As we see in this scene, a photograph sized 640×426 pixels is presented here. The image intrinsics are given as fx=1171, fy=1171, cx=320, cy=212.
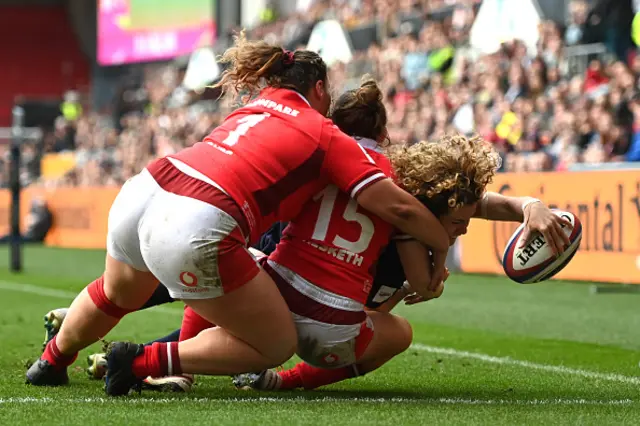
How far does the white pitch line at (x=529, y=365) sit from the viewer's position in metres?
5.74

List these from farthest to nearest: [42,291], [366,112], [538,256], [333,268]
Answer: [42,291]
[366,112]
[538,256]
[333,268]

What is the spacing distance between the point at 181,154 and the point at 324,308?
Result: 86 cm

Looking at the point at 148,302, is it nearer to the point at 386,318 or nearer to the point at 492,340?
the point at 386,318

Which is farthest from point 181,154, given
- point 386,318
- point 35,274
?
point 35,274

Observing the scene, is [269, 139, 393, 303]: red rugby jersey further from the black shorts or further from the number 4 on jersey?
the black shorts

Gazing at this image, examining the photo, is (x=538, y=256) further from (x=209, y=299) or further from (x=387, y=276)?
(x=209, y=299)

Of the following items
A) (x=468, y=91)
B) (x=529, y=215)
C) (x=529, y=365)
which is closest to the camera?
(x=529, y=215)

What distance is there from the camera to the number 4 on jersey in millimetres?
4828

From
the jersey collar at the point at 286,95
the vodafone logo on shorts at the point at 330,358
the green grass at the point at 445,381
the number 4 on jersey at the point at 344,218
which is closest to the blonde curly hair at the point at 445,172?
the number 4 on jersey at the point at 344,218

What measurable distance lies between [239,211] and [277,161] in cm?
26

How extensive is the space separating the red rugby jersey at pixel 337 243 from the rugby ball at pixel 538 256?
68cm

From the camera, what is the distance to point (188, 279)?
→ 454 centimetres

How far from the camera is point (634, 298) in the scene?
10.5 metres

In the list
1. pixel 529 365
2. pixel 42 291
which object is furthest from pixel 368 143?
pixel 42 291
